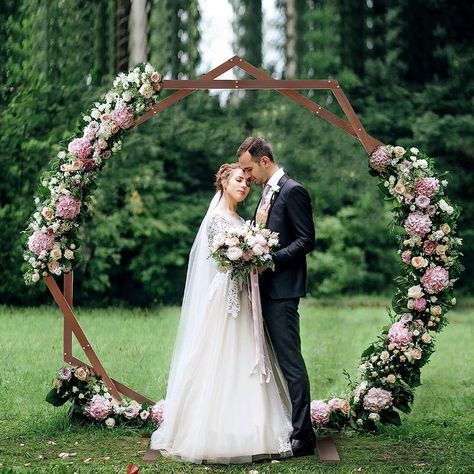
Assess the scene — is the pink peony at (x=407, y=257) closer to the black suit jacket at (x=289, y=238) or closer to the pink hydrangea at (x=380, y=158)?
the pink hydrangea at (x=380, y=158)

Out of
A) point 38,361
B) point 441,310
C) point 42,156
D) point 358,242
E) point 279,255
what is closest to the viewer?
point 279,255

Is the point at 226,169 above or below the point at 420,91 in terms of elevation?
below

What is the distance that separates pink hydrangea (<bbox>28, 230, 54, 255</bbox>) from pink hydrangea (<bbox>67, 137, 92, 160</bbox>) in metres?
0.63

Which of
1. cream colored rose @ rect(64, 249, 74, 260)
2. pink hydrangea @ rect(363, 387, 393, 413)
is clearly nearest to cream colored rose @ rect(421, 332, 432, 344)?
pink hydrangea @ rect(363, 387, 393, 413)

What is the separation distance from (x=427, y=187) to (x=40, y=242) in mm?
2868

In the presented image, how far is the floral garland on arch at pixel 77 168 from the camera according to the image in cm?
717

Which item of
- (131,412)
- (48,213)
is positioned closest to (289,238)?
(48,213)

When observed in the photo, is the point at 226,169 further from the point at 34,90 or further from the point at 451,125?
the point at 451,125

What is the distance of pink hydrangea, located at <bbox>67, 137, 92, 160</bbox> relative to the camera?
23.6 ft

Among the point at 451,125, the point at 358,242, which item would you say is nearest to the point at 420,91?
the point at 451,125

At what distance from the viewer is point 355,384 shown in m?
7.42

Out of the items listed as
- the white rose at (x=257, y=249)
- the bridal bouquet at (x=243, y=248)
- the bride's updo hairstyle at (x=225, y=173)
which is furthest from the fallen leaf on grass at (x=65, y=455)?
the bride's updo hairstyle at (x=225, y=173)

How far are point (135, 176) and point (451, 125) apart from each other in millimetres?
5848

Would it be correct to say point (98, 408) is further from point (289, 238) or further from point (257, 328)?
point (289, 238)
